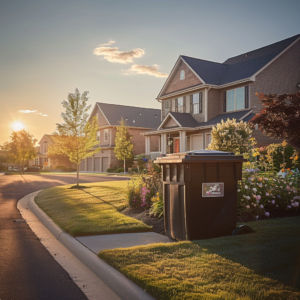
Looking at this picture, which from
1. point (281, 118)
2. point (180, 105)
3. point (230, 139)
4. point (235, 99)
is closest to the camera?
point (281, 118)

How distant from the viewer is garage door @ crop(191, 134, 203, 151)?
2891 centimetres

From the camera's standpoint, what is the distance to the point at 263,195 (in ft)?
28.2

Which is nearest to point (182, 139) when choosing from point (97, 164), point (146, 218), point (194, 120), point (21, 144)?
point (194, 120)

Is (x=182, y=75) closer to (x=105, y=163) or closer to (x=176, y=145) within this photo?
(x=176, y=145)

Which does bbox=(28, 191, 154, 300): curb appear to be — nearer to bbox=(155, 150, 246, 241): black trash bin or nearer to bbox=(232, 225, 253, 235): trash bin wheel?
bbox=(155, 150, 246, 241): black trash bin

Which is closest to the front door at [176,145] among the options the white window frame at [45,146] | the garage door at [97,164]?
the garage door at [97,164]

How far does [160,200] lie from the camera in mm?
8422

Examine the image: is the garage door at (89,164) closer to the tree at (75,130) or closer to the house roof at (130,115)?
the house roof at (130,115)

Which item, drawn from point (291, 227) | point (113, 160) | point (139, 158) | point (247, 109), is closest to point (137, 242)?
point (291, 227)

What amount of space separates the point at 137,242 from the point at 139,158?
29779 mm

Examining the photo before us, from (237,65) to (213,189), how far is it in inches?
1013

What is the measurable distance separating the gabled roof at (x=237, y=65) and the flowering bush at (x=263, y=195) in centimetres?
1788

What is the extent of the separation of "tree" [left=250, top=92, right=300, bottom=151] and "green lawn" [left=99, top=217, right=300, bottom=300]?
3574 mm

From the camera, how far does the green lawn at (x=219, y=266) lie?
12.5 ft
